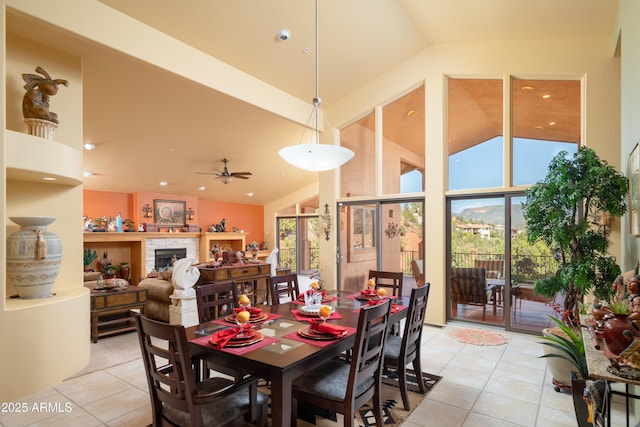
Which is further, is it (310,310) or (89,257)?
(89,257)

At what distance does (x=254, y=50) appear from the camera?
4.75m

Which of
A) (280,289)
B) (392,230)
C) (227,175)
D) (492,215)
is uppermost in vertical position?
(227,175)

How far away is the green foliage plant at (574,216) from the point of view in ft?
10.2

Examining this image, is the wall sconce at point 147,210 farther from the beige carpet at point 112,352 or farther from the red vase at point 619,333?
the red vase at point 619,333

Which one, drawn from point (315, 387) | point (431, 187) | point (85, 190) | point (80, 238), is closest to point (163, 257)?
point (85, 190)

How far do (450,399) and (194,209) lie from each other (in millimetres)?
9064

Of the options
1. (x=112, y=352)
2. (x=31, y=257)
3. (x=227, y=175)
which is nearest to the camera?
(x=31, y=257)

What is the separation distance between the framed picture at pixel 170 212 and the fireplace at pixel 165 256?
0.73 m

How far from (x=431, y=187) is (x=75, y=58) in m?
4.93

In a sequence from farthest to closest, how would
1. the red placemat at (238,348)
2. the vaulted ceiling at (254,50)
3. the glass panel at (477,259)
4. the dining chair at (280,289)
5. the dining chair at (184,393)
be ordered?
the glass panel at (477,259) → the vaulted ceiling at (254,50) → the dining chair at (280,289) → the red placemat at (238,348) → the dining chair at (184,393)

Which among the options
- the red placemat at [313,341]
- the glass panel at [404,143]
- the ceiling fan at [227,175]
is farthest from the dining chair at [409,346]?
the ceiling fan at [227,175]

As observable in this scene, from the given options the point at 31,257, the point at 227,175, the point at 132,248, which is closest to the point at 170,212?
the point at 132,248

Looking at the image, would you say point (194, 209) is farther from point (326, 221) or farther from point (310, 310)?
point (310, 310)

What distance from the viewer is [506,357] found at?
4.00 metres
